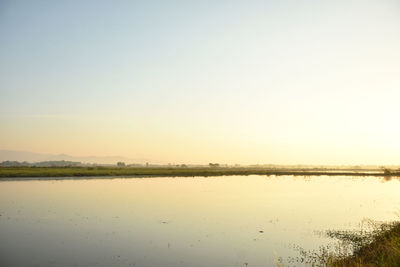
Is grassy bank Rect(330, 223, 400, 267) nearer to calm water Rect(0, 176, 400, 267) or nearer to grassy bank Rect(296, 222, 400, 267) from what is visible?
grassy bank Rect(296, 222, 400, 267)

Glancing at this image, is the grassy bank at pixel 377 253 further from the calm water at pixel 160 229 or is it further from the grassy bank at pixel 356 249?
the calm water at pixel 160 229

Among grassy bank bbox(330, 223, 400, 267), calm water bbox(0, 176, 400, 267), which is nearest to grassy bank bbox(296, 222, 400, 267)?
grassy bank bbox(330, 223, 400, 267)

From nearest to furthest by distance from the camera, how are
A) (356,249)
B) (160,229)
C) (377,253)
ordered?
(377,253) → (356,249) → (160,229)

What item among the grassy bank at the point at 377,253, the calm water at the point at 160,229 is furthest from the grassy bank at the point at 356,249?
the calm water at the point at 160,229

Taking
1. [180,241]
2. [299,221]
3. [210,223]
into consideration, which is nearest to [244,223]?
[210,223]

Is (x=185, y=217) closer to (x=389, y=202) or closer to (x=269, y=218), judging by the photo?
(x=269, y=218)

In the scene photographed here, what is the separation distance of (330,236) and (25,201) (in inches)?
1285

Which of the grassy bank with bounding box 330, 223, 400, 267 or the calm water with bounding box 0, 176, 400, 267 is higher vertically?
the grassy bank with bounding box 330, 223, 400, 267

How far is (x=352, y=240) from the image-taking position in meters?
23.1

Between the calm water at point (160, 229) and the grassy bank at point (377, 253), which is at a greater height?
the grassy bank at point (377, 253)

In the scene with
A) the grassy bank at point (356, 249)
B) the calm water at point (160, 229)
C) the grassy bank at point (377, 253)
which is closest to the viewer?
the grassy bank at point (377, 253)

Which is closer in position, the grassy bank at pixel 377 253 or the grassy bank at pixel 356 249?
the grassy bank at pixel 377 253

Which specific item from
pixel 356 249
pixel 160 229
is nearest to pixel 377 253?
pixel 356 249

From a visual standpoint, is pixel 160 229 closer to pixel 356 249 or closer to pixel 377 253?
pixel 356 249
